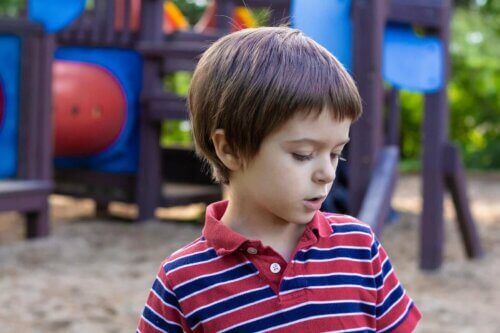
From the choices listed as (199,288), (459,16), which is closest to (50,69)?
(199,288)

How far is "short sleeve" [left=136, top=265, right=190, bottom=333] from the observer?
136 centimetres

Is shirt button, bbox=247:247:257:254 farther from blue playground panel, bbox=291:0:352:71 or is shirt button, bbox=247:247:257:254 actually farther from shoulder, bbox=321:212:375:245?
blue playground panel, bbox=291:0:352:71

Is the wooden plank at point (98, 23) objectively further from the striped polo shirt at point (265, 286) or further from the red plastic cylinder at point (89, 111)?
the striped polo shirt at point (265, 286)

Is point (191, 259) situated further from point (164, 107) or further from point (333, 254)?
point (164, 107)

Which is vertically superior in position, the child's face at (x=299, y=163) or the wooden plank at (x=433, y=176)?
the child's face at (x=299, y=163)

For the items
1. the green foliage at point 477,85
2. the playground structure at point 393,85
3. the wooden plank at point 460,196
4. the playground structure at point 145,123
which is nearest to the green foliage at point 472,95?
the green foliage at point 477,85

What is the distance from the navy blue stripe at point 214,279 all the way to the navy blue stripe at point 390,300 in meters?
0.25

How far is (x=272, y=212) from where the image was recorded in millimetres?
1359

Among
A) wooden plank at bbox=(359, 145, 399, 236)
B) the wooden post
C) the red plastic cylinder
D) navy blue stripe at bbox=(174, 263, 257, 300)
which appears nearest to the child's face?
navy blue stripe at bbox=(174, 263, 257, 300)

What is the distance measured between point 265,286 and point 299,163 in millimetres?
207

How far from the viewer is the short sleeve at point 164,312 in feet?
4.47

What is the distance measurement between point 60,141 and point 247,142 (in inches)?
196

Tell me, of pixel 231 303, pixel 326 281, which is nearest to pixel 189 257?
pixel 231 303

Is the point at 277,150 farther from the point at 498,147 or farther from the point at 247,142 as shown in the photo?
the point at 498,147
